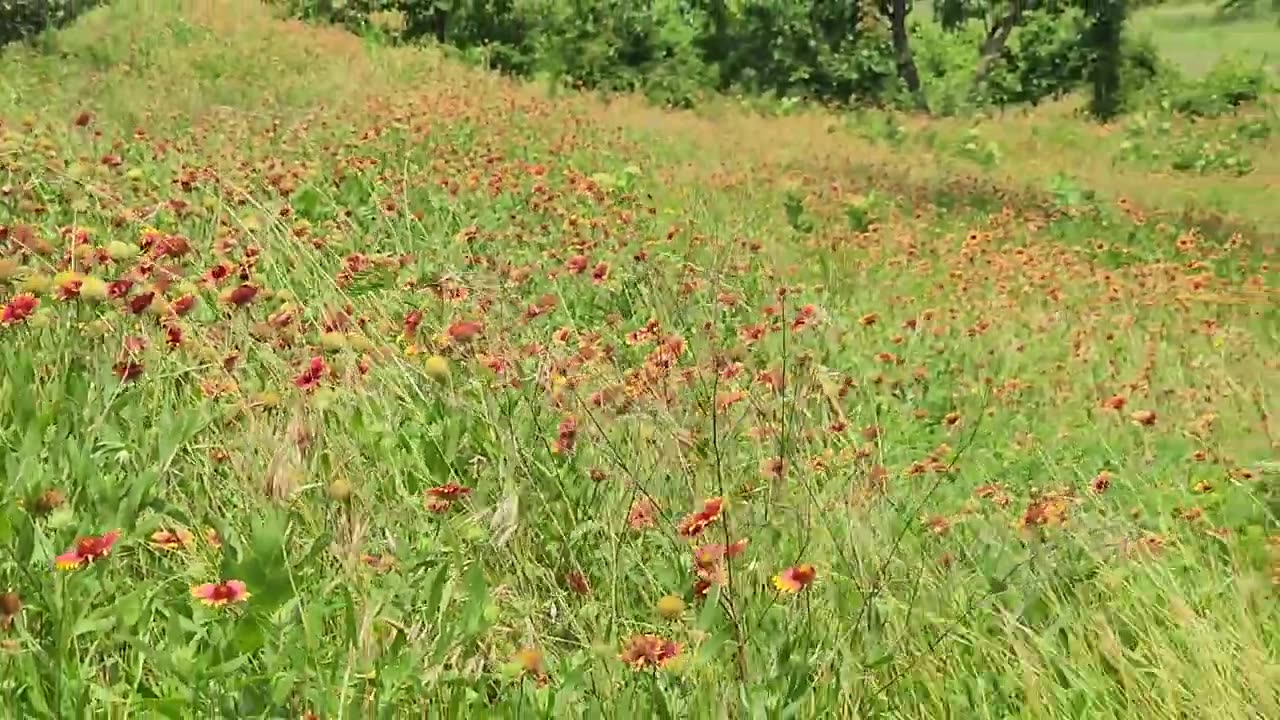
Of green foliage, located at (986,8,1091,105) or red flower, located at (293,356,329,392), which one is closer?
red flower, located at (293,356,329,392)

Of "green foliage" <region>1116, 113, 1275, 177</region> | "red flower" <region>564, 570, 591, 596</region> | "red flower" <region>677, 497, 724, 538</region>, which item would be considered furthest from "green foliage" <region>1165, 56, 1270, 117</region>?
"red flower" <region>677, 497, 724, 538</region>

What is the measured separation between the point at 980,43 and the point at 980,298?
1913cm

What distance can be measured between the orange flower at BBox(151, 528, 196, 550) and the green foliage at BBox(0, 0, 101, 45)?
11.3m

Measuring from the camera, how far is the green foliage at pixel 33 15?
1215 centimetres

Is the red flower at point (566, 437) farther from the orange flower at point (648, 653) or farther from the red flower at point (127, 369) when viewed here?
the red flower at point (127, 369)

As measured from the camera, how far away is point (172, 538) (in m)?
2.15

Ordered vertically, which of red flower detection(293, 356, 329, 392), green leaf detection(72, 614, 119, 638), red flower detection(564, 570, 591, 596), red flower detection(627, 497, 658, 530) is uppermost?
red flower detection(293, 356, 329, 392)

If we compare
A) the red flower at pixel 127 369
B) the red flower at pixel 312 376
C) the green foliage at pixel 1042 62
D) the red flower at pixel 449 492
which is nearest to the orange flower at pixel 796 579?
the red flower at pixel 449 492

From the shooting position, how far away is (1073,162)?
15.2m

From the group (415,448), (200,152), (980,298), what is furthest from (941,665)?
(200,152)

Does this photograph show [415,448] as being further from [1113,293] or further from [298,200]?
[1113,293]

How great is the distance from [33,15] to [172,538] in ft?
41.9

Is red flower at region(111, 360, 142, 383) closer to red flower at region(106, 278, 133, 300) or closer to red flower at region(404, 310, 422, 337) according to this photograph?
red flower at region(106, 278, 133, 300)

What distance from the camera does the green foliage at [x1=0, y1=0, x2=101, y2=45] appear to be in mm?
12148
